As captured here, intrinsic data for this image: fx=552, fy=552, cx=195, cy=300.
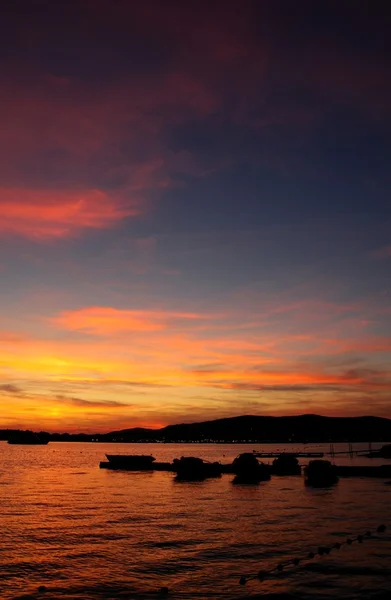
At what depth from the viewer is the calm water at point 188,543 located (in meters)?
Answer: 32.0

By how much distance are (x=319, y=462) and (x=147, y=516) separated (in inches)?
1971

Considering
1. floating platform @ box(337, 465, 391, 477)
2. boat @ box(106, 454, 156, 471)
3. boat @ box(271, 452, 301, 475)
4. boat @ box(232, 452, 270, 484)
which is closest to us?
boat @ box(232, 452, 270, 484)

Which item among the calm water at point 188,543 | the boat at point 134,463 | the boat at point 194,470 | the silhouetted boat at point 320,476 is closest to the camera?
the calm water at point 188,543

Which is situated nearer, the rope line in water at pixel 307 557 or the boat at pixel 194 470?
the rope line in water at pixel 307 557

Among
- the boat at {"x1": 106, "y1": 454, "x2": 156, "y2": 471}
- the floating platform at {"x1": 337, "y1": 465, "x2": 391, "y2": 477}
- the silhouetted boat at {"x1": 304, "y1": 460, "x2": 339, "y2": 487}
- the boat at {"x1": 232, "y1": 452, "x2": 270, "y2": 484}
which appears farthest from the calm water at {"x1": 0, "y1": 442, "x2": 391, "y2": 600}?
the boat at {"x1": 106, "y1": 454, "x2": 156, "y2": 471}

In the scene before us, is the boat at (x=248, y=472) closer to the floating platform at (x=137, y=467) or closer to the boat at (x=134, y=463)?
the floating platform at (x=137, y=467)

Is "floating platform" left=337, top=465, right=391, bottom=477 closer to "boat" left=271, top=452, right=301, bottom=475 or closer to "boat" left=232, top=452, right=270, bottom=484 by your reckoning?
"boat" left=271, top=452, right=301, bottom=475

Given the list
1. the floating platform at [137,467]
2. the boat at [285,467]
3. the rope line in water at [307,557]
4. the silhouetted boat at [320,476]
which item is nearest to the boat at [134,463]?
the floating platform at [137,467]

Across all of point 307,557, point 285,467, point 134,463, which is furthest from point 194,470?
point 307,557

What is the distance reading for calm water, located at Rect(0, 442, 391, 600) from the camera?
3200 centimetres

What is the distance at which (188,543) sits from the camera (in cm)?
4572

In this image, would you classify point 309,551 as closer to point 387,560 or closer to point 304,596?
point 387,560

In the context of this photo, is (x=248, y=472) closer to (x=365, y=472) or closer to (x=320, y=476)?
(x=320, y=476)

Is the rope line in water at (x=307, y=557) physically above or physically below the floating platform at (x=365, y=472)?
above
